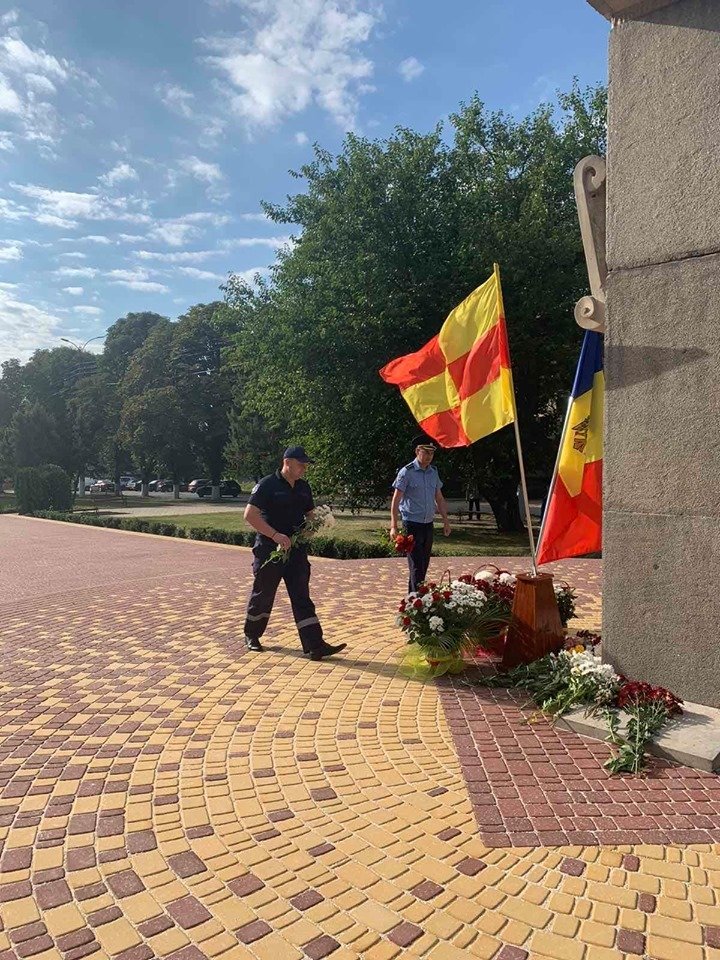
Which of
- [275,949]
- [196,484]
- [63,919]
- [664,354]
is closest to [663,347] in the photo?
[664,354]

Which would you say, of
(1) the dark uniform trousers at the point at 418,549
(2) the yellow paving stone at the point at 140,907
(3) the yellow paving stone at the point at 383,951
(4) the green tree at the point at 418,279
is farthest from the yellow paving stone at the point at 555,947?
(4) the green tree at the point at 418,279

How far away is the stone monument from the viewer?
398 cm

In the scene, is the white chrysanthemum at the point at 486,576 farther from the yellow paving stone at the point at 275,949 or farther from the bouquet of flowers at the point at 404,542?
the yellow paving stone at the point at 275,949

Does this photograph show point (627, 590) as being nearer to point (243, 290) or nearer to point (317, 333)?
point (317, 333)

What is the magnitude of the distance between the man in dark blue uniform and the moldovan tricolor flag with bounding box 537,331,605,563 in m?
1.92

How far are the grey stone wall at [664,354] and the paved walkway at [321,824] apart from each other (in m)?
0.93

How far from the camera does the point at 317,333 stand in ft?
53.8

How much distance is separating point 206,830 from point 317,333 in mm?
14352

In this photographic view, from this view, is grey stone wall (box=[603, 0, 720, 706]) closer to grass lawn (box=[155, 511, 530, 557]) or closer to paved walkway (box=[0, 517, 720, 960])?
paved walkway (box=[0, 517, 720, 960])

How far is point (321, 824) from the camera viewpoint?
3.03m

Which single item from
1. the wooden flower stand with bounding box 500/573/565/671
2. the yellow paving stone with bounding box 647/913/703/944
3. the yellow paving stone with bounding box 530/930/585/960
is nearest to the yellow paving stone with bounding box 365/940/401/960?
the yellow paving stone with bounding box 530/930/585/960

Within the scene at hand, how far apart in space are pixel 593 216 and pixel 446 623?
10.4ft

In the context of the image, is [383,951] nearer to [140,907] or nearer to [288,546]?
[140,907]

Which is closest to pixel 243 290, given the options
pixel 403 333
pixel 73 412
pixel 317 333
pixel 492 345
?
pixel 317 333
